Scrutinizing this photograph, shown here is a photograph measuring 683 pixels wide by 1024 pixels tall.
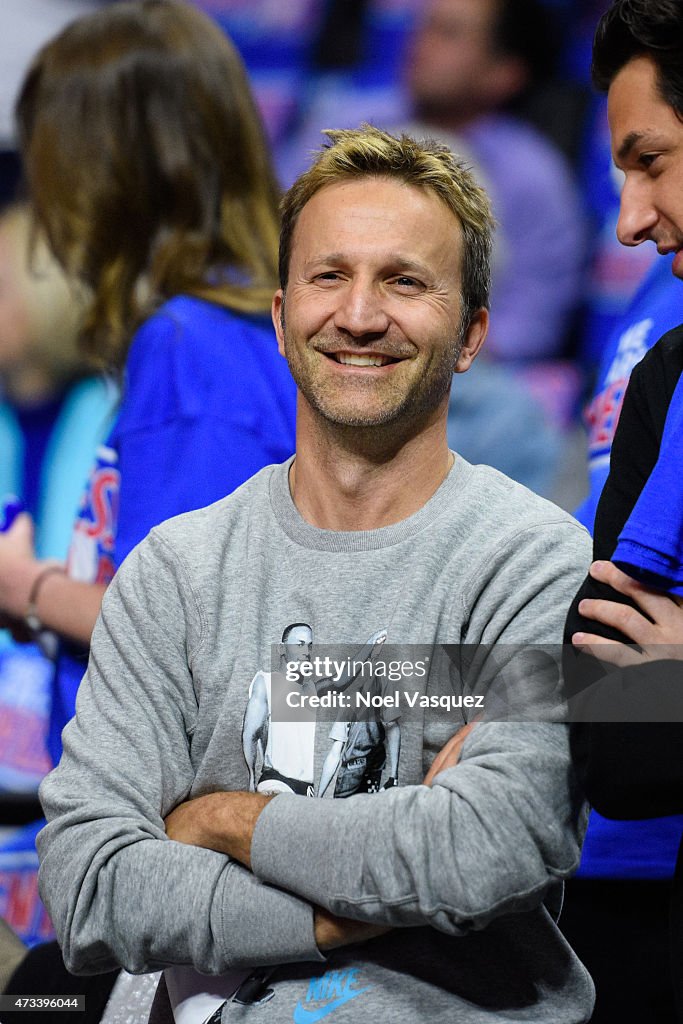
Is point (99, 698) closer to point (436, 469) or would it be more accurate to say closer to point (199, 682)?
point (199, 682)

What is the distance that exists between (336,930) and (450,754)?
0.74 ft

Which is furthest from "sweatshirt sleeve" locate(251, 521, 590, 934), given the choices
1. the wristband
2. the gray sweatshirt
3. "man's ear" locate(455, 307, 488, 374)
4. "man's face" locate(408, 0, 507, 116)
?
"man's face" locate(408, 0, 507, 116)

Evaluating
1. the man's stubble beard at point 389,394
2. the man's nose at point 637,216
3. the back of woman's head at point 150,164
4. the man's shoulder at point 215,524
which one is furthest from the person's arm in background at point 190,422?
the man's nose at point 637,216

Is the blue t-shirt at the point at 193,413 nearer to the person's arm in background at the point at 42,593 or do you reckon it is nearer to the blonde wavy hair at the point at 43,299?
the person's arm in background at the point at 42,593

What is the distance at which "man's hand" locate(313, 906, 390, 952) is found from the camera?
4.28 ft

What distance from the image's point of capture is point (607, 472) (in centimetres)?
180

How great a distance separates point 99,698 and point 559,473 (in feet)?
3.62

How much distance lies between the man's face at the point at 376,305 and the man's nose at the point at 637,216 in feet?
0.74

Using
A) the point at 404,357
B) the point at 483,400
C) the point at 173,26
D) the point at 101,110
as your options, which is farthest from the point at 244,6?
the point at 404,357

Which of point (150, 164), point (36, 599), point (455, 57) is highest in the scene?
point (455, 57)

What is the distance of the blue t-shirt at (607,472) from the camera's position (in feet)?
5.82

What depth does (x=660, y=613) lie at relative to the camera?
1297 millimetres

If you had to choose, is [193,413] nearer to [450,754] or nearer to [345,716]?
[345,716]

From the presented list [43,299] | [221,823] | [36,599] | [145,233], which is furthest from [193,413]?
[43,299]
